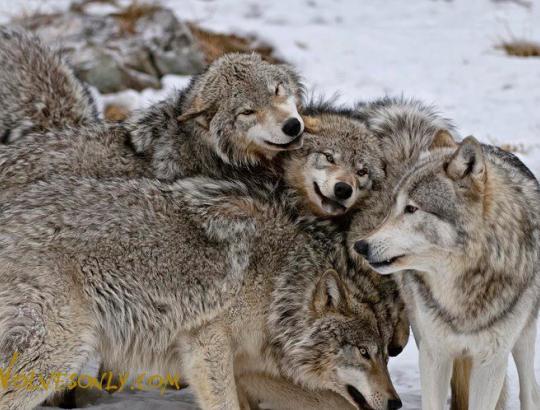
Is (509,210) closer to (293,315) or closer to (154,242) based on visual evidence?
(293,315)

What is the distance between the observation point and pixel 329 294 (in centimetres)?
561

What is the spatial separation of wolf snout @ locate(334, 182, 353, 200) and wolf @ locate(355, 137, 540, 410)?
66 centimetres

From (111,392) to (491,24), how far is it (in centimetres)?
835

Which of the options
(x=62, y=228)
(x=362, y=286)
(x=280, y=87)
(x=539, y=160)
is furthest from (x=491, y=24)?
(x=62, y=228)

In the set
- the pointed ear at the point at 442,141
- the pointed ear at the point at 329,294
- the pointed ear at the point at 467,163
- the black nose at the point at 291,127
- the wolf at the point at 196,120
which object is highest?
the pointed ear at the point at 467,163

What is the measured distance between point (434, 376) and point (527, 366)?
2.23 ft

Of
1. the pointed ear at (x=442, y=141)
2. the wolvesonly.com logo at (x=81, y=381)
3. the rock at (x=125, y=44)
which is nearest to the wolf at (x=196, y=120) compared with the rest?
the pointed ear at (x=442, y=141)

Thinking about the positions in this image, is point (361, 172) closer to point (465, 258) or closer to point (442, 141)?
point (442, 141)

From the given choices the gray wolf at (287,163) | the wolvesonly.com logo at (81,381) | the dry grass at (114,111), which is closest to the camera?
the wolvesonly.com logo at (81,381)

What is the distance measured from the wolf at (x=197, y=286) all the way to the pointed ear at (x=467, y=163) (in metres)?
1.00

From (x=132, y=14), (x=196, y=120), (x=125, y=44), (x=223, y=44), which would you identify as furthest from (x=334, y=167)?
(x=132, y=14)

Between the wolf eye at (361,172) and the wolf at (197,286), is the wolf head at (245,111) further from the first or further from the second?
the wolf at (197,286)

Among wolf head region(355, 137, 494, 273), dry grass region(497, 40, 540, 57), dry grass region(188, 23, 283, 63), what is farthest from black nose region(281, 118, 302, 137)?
dry grass region(497, 40, 540, 57)

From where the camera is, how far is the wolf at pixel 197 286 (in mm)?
5270
